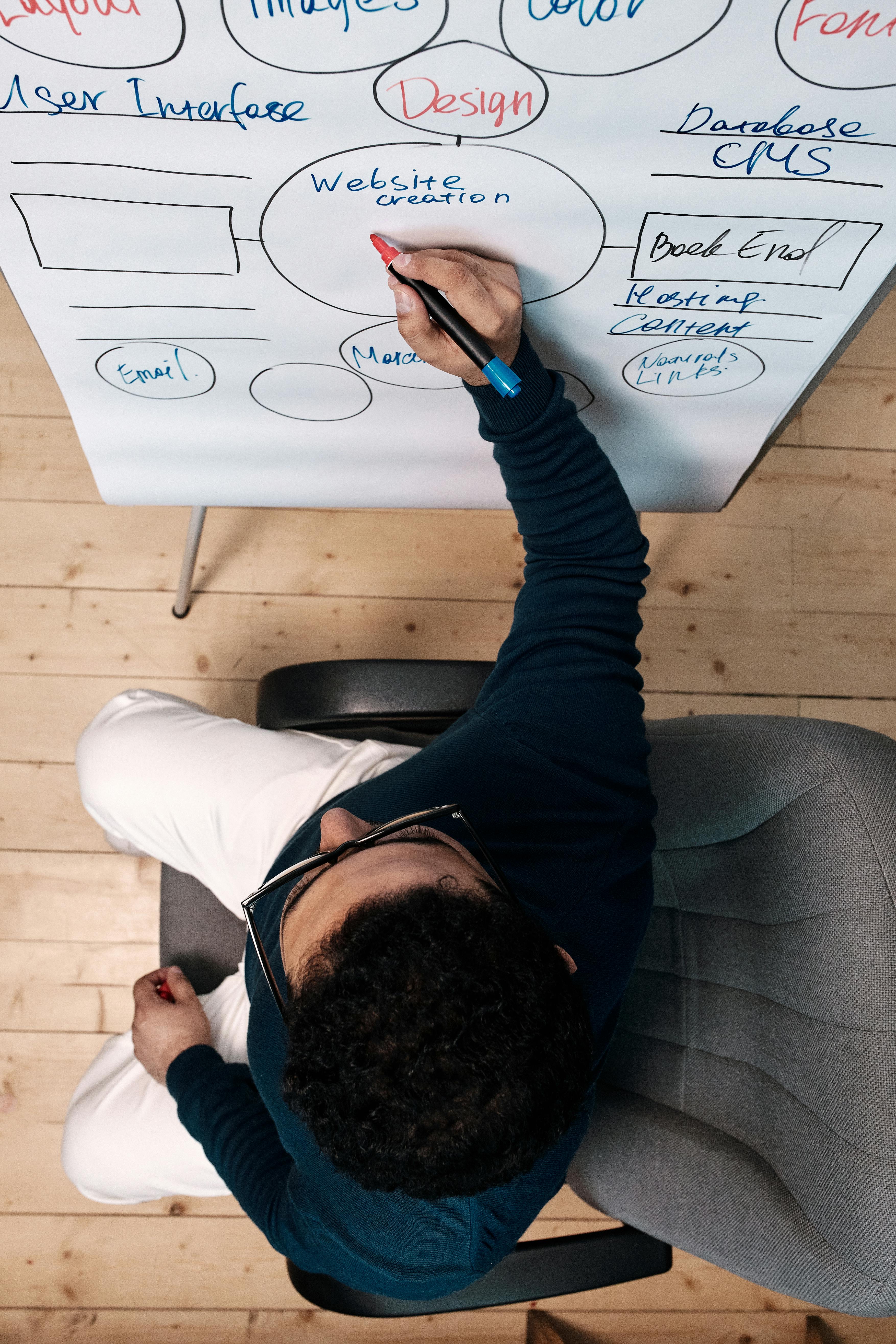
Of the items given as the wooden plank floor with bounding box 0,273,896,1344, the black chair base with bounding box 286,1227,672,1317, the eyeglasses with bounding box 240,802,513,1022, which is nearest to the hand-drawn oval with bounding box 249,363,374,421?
the eyeglasses with bounding box 240,802,513,1022

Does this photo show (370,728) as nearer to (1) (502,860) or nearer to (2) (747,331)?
(1) (502,860)

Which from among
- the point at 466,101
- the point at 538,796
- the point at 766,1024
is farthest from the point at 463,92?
the point at 766,1024

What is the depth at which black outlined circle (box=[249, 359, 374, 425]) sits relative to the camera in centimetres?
85

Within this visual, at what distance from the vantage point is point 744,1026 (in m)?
0.76

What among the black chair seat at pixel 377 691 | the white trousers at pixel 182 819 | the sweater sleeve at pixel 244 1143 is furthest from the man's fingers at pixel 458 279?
the sweater sleeve at pixel 244 1143

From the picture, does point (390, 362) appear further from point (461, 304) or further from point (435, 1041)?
point (435, 1041)

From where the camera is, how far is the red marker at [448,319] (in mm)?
667

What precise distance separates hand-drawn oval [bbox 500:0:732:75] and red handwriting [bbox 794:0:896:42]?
0.16 ft

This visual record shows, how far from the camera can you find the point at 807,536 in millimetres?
1632

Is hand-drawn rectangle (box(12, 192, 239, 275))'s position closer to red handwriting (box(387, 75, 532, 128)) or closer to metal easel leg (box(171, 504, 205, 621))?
red handwriting (box(387, 75, 532, 128))

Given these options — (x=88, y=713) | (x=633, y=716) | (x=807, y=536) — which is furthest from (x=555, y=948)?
(x=807, y=536)

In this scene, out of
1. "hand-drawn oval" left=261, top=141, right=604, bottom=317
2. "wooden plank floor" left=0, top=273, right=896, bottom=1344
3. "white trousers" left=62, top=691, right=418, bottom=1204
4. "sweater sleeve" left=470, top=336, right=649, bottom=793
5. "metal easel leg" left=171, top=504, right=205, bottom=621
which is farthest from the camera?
"wooden plank floor" left=0, top=273, right=896, bottom=1344

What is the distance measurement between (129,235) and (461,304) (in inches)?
10.7

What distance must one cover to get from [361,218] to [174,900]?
2.62 ft
